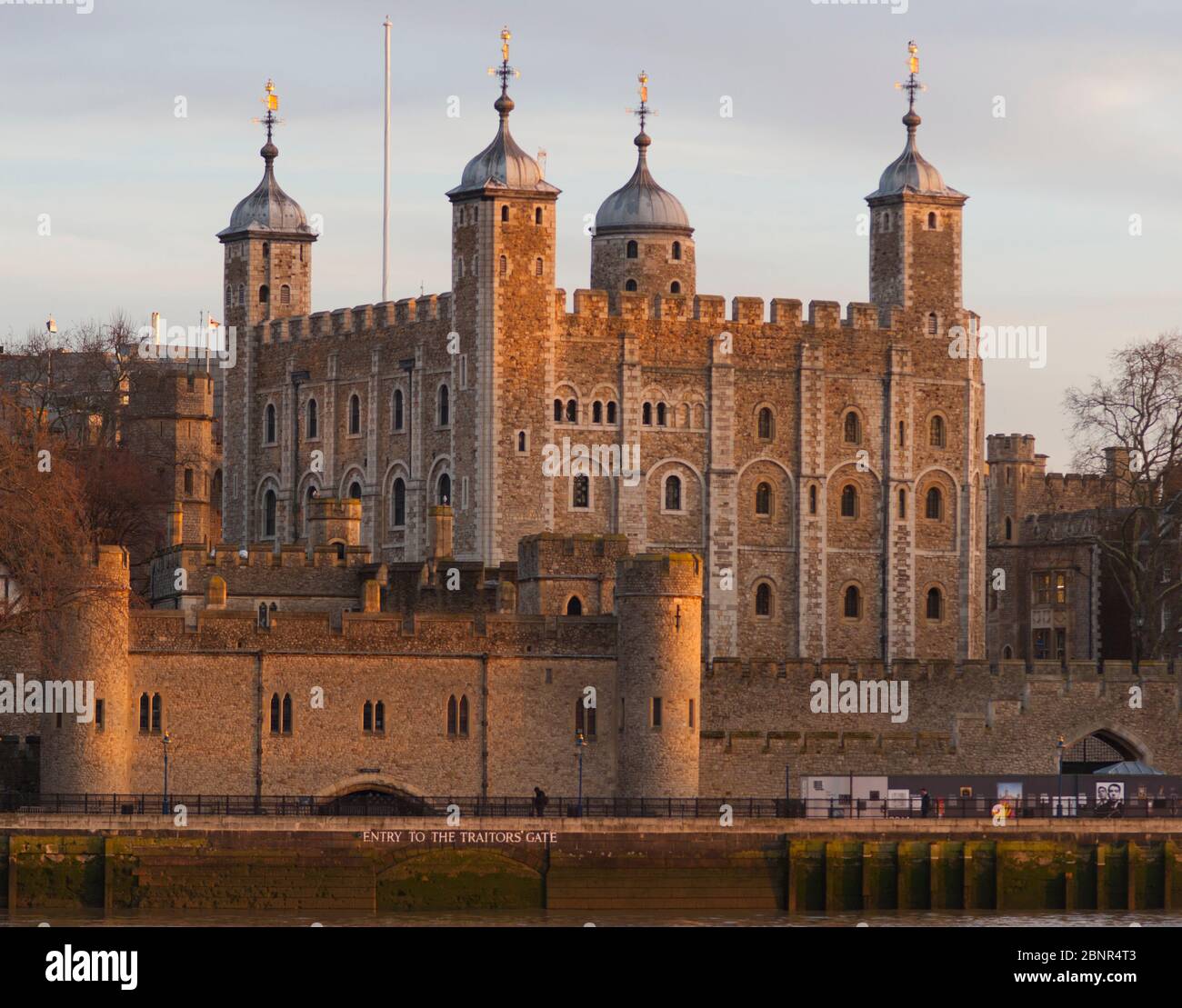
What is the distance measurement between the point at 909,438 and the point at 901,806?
2946 centimetres

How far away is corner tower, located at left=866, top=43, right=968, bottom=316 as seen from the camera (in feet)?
364

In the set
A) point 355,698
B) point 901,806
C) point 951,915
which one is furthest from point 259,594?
point 951,915

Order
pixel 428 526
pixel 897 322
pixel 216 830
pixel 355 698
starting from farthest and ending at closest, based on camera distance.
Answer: pixel 897 322 < pixel 428 526 < pixel 355 698 < pixel 216 830

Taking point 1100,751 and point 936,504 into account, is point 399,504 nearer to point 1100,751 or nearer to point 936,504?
point 936,504

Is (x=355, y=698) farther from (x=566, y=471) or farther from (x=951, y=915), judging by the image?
(x=566, y=471)

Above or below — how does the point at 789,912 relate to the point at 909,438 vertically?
below

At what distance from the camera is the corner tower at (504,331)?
103750mm

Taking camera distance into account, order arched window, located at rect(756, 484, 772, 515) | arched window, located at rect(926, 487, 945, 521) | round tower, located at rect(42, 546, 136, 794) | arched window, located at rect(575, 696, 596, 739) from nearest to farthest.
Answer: round tower, located at rect(42, 546, 136, 794), arched window, located at rect(575, 696, 596, 739), arched window, located at rect(756, 484, 772, 515), arched window, located at rect(926, 487, 945, 521)

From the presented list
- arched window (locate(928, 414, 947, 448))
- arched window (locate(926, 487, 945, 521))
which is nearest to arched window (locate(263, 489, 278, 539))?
arched window (locate(926, 487, 945, 521))

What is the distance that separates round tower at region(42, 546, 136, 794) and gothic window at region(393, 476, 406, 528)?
98.8ft

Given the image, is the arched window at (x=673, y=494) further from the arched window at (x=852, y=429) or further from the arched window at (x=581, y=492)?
the arched window at (x=852, y=429)

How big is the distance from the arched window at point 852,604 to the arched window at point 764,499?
3.29m

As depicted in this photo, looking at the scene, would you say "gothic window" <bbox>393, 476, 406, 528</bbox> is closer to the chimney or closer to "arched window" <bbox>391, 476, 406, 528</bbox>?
"arched window" <bbox>391, 476, 406, 528</bbox>

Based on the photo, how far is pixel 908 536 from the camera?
109625 mm
